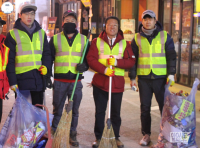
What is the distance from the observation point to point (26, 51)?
3.89 meters

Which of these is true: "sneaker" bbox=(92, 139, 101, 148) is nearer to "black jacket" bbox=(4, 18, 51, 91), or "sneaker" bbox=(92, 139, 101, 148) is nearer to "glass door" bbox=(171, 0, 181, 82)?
"black jacket" bbox=(4, 18, 51, 91)

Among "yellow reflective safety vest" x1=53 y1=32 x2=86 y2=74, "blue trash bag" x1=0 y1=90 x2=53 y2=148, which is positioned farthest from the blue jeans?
"blue trash bag" x1=0 y1=90 x2=53 y2=148

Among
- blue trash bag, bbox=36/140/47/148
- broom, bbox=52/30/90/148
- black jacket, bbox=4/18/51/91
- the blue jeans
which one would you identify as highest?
black jacket, bbox=4/18/51/91

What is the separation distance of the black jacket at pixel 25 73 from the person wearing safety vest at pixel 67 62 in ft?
0.49

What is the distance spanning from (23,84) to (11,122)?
0.54 metres

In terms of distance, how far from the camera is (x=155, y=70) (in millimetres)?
4137

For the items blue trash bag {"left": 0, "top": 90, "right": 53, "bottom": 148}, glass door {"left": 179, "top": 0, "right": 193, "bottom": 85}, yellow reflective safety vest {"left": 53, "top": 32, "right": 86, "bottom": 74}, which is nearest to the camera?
blue trash bag {"left": 0, "top": 90, "right": 53, "bottom": 148}

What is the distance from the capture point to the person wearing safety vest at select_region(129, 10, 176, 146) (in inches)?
162

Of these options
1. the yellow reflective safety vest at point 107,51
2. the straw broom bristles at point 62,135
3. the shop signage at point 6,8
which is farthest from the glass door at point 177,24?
the shop signage at point 6,8

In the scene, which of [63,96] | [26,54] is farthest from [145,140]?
[26,54]

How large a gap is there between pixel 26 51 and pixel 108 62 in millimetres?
1040

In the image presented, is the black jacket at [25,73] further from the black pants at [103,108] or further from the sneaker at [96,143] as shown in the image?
the sneaker at [96,143]

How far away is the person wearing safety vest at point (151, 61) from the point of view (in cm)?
411

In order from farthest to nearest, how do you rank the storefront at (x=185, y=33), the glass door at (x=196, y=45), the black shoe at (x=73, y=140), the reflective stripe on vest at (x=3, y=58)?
the storefront at (x=185, y=33) < the glass door at (x=196, y=45) < the black shoe at (x=73, y=140) < the reflective stripe on vest at (x=3, y=58)
